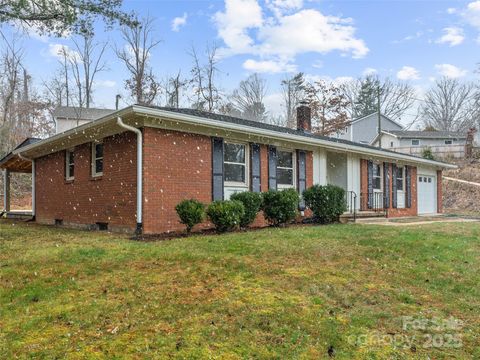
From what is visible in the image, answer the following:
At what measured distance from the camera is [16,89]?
30234 mm

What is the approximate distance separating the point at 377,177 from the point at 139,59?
861 inches

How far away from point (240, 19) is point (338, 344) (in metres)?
18.5

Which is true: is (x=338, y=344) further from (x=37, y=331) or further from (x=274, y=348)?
(x=37, y=331)

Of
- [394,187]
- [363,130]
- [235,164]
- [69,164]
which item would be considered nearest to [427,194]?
[394,187]

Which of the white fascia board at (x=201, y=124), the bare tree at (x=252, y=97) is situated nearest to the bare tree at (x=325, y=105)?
the bare tree at (x=252, y=97)

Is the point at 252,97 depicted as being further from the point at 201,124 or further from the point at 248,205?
the point at 248,205

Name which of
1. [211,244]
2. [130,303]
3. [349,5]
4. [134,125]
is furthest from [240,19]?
[130,303]

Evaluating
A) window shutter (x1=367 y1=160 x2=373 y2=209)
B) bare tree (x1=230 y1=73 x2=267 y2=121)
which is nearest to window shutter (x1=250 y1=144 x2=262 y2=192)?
window shutter (x1=367 y1=160 x2=373 y2=209)

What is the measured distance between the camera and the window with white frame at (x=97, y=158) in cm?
1097

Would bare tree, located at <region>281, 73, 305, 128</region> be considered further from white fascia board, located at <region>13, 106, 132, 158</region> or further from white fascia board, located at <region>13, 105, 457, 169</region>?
white fascia board, located at <region>13, 106, 132, 158</region>

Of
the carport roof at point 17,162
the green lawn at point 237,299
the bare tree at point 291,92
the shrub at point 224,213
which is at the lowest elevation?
the green lawn at point 237,299

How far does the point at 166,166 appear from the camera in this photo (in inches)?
364

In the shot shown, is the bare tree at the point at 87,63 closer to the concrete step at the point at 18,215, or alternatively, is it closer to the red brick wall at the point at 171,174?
the concrete step at the point at 18,215

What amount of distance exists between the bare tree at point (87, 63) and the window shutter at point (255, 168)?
23.4 metres
